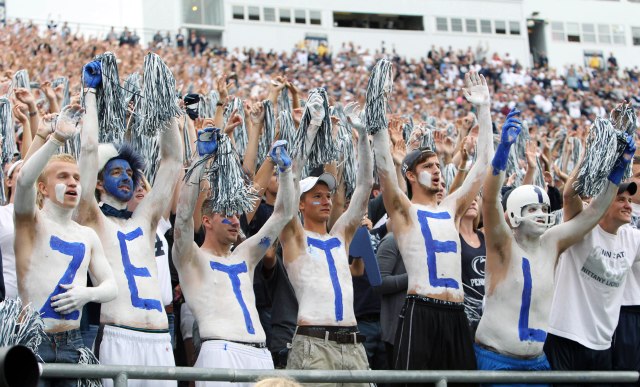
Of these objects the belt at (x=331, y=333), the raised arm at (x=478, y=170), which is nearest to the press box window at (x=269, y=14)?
the raised arm at (x=478, y=170)

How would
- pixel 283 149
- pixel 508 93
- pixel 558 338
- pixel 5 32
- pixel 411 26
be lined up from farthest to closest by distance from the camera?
pixel 411 26
pixel 508 93
pixel 5 32
pixel 558 338
pixel 283 149

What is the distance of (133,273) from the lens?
6262mm

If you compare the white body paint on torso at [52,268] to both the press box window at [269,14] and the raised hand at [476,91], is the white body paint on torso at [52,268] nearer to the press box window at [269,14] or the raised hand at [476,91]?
the raised hand at [476,91]

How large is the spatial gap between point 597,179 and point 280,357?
2.49 m

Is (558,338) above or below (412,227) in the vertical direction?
below

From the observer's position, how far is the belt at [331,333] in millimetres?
6742

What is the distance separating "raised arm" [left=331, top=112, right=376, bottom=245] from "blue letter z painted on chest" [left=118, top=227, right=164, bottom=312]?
1.52 metres

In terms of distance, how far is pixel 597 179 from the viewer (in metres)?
7.16

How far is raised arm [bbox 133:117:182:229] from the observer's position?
655 cm

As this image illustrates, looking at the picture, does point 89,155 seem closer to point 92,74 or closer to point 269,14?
point 92,74

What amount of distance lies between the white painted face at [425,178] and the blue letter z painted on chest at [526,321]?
2.93 ft

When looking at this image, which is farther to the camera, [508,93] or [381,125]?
[508,93]

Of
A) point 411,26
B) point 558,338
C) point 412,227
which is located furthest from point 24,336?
point 411,26

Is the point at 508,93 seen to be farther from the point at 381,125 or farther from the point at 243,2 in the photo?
the point at 381,125
